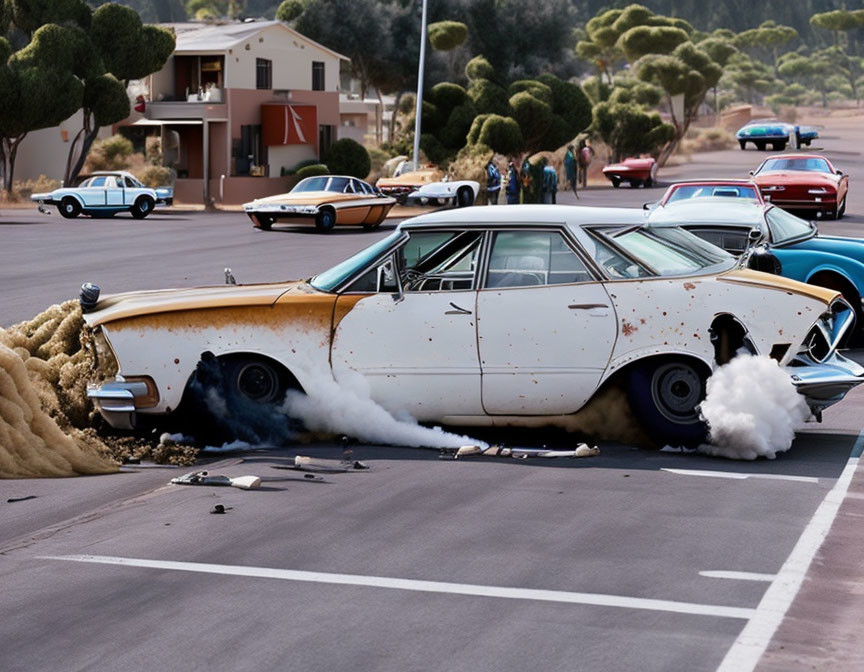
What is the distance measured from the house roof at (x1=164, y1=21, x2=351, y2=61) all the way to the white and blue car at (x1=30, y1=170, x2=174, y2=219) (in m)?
14.1

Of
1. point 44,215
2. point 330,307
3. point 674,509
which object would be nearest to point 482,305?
point 330,307

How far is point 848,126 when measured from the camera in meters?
110

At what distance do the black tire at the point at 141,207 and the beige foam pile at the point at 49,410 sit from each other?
3182 cm

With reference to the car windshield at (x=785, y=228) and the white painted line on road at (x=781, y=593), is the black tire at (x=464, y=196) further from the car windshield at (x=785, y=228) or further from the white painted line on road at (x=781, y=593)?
the white painted line on road at (x=781, y=593)

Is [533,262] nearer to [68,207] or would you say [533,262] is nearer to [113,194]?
[113,194]

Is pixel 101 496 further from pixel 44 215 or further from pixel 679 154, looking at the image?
pixel 679 154

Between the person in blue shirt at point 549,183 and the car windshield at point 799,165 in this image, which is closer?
the car windshield at point 799,165

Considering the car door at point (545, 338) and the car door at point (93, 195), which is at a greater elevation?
the car door at point (545, 338)

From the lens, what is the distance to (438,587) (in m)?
6.59

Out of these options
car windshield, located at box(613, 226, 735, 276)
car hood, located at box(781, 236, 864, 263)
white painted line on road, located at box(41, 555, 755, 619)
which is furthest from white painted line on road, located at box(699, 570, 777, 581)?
car hood, located at box(781, 236, 864, 263)

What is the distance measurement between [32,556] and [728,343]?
471 cm

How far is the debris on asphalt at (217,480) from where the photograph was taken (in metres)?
8.70

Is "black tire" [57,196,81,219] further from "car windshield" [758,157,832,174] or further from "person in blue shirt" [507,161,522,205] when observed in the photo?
"car windshield" [758,157,832,174]

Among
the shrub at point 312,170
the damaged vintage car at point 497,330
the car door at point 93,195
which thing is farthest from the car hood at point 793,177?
the damaged vintage car at point 497,330
